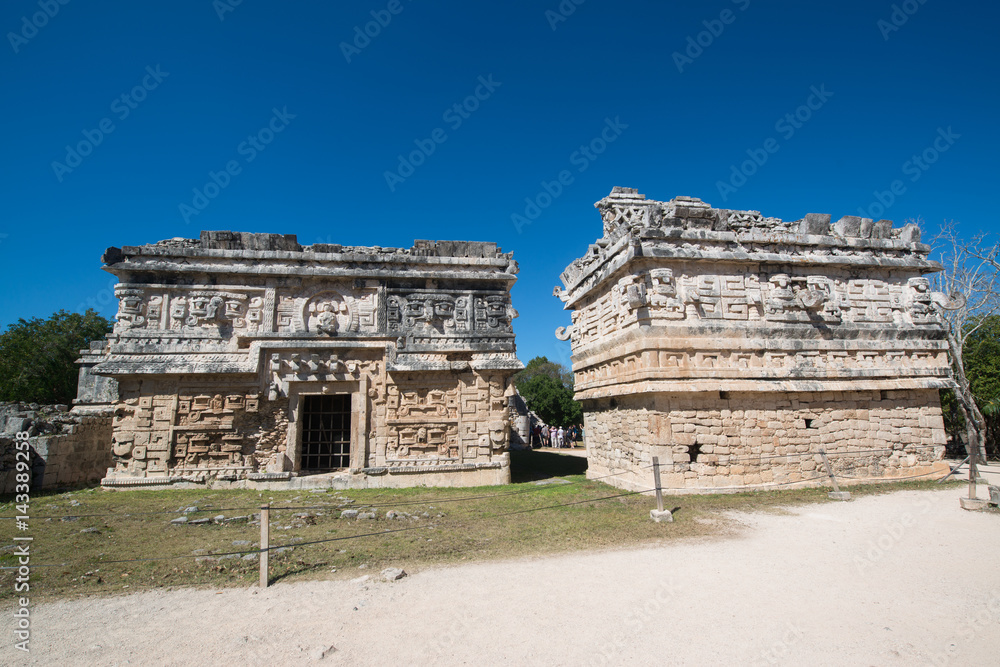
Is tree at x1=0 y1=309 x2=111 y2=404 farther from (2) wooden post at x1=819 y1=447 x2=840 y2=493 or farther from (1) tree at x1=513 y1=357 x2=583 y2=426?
(2) wooden post at x1=819 y1=447 x2=840 y2=493

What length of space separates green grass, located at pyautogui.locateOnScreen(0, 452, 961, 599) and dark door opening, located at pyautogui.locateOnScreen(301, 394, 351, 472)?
1422 millimetres

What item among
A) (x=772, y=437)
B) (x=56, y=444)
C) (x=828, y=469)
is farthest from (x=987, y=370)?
(x=56, y=444)

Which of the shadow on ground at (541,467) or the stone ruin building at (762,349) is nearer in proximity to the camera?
the stone ruin building at (762,349)

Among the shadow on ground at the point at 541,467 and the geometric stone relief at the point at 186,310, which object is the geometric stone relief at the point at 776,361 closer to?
the shadow on ground at the point at 541,467

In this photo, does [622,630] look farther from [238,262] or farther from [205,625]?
[238,262]

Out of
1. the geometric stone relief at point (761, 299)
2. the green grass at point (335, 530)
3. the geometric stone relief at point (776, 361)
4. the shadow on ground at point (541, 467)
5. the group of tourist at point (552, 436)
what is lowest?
the green grass at point (335, 530)

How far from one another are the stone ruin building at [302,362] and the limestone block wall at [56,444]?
1.44 m

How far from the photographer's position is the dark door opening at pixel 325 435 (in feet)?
36.7

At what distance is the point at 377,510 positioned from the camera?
26.5 feet

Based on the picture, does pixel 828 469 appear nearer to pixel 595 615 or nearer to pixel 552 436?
pixel 595 615

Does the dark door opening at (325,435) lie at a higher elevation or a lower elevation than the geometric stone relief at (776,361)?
lower

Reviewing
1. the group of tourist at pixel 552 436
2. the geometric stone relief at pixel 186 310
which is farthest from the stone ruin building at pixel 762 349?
the group of tourist at pixel 552 436

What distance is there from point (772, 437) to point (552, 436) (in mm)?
16081

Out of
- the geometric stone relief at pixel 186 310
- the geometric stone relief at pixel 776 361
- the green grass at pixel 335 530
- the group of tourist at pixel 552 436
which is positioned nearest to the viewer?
the green grass at pixel 335 530
